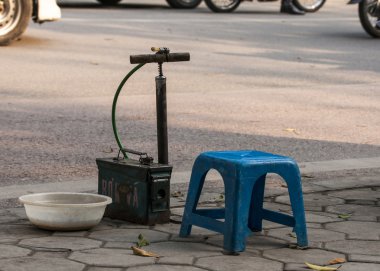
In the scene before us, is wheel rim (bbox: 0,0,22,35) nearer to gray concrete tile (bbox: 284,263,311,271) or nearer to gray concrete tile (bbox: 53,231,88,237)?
gray concrete tile (bbox: 53,231,88,237)

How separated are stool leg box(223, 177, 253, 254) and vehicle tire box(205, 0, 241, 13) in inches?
657

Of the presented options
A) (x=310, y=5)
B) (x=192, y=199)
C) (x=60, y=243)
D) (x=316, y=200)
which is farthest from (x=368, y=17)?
(x=60, y=243)

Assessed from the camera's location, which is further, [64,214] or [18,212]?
[18,212]

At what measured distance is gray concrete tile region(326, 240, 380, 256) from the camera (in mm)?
5312

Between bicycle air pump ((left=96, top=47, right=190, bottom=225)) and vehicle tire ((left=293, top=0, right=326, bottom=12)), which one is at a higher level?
vehicle tire ((left=293, top=0, right=326, bottom=12))

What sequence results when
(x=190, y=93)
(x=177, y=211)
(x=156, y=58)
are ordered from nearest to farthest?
(x=156, y=58), (x=177, y=211), (x=190, y=93)

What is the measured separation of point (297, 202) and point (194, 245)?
1.71 feet

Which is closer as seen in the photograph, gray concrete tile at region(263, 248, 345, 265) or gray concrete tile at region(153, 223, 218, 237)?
gray concrete tile at region(263, 248, 345, 265)

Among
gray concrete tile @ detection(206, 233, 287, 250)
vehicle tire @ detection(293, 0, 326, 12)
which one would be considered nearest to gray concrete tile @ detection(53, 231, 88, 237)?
gray concrete tile @ detection(206, 233, 287, 250)

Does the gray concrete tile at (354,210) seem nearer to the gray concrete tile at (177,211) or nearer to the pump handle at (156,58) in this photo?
the gray concrete tile at (177,211)

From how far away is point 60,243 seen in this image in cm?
538

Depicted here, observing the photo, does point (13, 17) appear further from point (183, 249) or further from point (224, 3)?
point (183, 249)

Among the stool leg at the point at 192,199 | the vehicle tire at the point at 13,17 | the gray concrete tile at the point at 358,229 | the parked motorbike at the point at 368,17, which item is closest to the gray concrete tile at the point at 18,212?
the stool leg at the point at 192,199

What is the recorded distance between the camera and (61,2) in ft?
74.8
